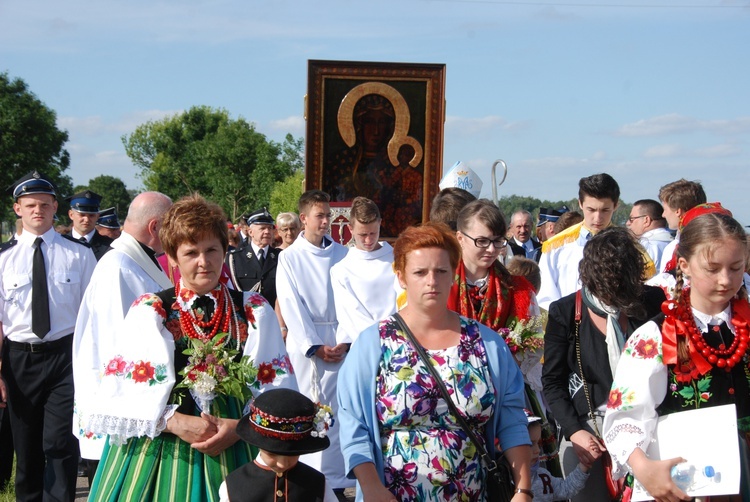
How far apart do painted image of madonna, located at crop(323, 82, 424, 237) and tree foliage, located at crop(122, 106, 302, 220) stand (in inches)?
2281

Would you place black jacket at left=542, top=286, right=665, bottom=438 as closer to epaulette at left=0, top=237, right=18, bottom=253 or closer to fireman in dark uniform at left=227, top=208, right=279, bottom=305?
epaulette at left=0, top=237, right=18, bottom=253

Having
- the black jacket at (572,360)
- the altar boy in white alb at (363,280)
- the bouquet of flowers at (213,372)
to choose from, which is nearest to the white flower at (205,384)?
the bouquet of flowers at (213,372)

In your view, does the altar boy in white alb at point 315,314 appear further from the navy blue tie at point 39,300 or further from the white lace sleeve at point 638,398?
the white lace sleeve at point 638,398

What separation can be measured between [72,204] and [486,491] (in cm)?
832

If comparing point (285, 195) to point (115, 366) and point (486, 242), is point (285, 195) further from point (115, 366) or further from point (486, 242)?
point (115, 366)

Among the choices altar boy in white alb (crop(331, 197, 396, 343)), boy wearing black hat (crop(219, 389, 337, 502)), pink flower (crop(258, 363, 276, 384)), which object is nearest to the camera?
boy wearing black hat (crop(219, 389, 337, 502))

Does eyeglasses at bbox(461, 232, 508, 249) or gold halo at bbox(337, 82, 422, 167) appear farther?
gold halo at bbox(337, 82, 422, 167)

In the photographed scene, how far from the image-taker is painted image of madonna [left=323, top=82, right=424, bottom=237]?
11.3 m

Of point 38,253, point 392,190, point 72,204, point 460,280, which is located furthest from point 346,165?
point 460,280

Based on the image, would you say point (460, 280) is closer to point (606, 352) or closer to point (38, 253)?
point (606, 352)

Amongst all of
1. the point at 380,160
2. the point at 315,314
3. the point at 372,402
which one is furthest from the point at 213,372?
the point at 380,160

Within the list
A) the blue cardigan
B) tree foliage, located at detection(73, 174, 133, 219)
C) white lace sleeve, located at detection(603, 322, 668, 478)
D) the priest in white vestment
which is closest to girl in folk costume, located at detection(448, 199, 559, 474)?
the blue cardigan

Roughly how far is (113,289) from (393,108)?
6.80 meters

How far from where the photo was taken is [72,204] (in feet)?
35.7
